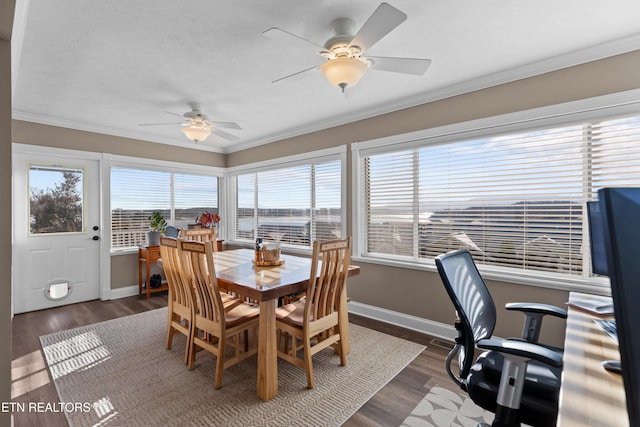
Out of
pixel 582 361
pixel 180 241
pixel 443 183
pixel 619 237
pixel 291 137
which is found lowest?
pixel 582 361

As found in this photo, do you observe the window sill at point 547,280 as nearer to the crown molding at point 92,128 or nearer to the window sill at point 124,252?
the window sill at point 124,252

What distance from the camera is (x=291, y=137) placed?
15.1 ft

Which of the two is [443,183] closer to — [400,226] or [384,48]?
[400,226]

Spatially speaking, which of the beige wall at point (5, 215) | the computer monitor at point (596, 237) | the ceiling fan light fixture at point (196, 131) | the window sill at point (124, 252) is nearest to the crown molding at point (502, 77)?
the computer monitor at point (596, 237)

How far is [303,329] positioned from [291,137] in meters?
3.17

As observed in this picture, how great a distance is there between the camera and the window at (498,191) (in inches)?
91.9

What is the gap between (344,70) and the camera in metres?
1.96

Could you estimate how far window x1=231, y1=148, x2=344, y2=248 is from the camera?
13.6ft

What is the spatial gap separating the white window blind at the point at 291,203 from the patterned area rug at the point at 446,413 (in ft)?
7.43

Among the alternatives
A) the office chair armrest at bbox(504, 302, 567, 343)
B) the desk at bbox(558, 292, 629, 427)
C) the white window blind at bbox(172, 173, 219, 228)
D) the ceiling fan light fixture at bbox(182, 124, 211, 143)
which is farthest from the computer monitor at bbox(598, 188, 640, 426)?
the white window blind at bbox(172, 173, 219, 228)

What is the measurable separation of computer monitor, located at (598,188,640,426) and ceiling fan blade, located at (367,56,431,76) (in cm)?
177

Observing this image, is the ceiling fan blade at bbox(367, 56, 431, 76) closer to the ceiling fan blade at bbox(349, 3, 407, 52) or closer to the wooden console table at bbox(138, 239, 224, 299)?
the ceiling fan blade at bbox(349, 3, 407, 52)

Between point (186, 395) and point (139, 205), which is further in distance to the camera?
point (139, 205)

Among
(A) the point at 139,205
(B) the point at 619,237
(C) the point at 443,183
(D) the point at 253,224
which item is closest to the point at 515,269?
(C) the point at 443,183
